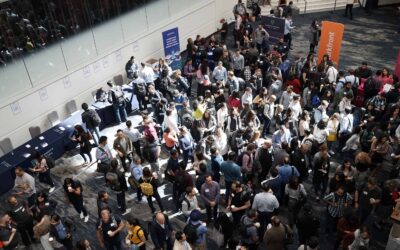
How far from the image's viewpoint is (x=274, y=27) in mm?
15438

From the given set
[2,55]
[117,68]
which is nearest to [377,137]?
[117,68]

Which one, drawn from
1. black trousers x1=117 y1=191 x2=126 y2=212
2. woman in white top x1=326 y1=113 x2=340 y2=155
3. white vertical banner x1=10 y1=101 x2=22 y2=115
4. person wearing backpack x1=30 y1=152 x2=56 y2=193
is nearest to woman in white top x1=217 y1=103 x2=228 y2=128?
woman in white top x1=326 y1=113 x2=340 y2=155

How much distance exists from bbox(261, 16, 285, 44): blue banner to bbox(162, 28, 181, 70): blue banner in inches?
133

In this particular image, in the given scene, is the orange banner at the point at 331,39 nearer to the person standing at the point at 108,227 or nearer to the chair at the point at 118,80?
the chair at the point at 118,80

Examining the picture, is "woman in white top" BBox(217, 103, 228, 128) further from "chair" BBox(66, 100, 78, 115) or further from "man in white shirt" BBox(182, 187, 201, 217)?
"chair" BBox(66, 100, 78, 115)

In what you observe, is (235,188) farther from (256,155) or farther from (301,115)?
(301,115)

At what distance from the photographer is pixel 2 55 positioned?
11125 mm

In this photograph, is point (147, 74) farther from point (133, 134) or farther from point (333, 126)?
point (333, 126)

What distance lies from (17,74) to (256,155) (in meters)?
7.03

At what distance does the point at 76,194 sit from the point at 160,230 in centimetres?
233

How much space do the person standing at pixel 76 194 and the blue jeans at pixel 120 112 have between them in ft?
12.7

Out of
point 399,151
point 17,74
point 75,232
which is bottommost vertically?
point 75,232

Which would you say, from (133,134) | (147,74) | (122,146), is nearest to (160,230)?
(122,146)

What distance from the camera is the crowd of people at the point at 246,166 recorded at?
751 cm
